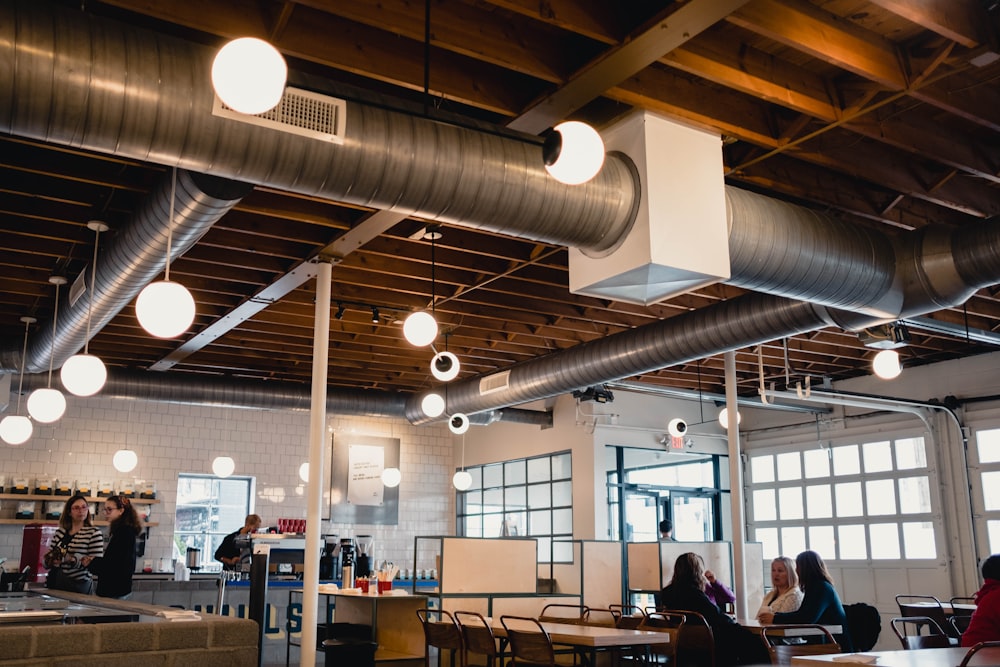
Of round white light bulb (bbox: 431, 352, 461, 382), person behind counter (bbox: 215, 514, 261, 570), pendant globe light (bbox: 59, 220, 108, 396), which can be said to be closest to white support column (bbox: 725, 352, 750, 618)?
round white light bulb (bbox: 431, 352, 461, 382)

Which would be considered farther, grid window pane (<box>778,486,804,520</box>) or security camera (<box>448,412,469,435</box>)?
grid window pane (<box>778,486,804,520</box>)

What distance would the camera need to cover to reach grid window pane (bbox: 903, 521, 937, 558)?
11.0m

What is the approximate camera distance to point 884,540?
1155 centimetres

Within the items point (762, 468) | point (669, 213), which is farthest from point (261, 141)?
point (762, 468)

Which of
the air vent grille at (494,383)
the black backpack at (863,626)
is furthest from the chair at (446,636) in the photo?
the air vent grille at (494,383)

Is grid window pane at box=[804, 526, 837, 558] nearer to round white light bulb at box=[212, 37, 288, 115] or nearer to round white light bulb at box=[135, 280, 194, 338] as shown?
round white light bulb at box=[135, 280, 194, 338]

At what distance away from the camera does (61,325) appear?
752 cm

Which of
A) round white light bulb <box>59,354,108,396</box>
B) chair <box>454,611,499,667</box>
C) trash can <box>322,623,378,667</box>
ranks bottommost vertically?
trash can <box>322,623,378,667</box>

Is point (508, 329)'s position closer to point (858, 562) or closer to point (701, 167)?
point (701, 167)

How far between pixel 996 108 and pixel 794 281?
1.41 m

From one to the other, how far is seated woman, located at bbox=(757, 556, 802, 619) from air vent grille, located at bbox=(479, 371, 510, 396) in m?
3.72

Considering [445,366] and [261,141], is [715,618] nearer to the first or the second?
[445,366]

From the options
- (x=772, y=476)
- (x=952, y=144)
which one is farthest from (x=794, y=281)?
(x=772, y=476)

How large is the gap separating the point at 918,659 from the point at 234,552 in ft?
24.7
